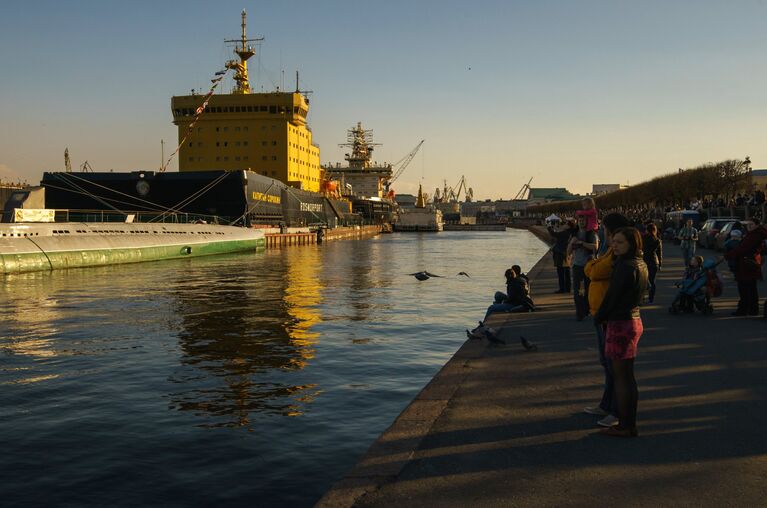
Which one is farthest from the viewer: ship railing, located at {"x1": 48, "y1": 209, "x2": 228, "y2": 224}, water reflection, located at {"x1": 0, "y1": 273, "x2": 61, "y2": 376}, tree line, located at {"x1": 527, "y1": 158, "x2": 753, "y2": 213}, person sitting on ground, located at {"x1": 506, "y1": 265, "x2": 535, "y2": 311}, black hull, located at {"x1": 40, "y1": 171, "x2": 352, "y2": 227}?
tree line, located at {"x1": 527, "y1": 158, "x2": 753, "y2": 213}

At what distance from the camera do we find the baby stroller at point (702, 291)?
45.5ft

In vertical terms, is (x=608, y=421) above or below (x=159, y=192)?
below

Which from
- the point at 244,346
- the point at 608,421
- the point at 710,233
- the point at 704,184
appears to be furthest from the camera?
the point at 704,184

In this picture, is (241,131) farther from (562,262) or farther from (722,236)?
(562,262)

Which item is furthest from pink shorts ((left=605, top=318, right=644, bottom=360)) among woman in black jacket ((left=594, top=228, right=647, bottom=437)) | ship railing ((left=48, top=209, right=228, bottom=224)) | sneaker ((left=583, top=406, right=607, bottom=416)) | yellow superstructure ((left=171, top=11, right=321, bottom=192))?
yellow superstructure ((left=171, top=11, right=321, bottom=192))

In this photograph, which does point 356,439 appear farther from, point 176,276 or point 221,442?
point 176,276

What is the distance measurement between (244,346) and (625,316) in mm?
8344

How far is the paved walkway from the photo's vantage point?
494 cm

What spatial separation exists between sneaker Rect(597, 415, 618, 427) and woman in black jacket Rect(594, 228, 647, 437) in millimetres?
161

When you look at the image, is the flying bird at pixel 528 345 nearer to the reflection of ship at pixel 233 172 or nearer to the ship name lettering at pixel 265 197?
the reflection of ship at pixel 233 172

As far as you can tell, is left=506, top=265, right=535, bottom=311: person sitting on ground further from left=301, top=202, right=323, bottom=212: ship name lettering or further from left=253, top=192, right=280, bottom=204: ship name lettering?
left=301, top=202, right=323, bottom=212: ship name lettering

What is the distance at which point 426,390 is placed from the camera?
314 inches

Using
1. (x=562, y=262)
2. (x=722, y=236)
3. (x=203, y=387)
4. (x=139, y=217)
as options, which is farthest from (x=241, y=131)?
(x=203, y=387)

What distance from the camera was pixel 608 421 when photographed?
6477 millimetres
